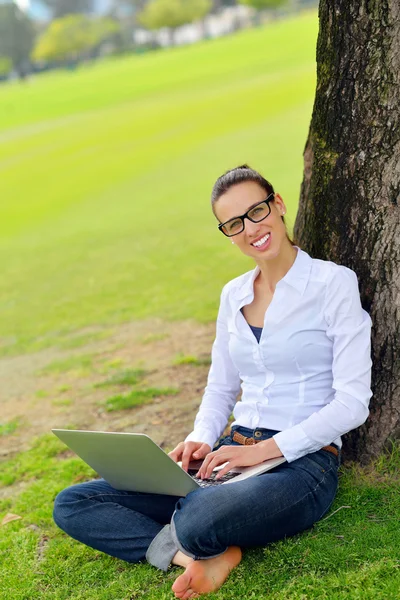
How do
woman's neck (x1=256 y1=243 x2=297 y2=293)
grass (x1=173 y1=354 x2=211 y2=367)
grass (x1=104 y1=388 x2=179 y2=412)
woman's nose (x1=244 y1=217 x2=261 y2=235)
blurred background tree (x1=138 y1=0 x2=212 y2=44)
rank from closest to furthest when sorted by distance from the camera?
woman's nose (x1=244 y1=217 x2=261 y2=235)
woman's neck (x1=256 y1=243 x2=297 y2=293)
grass (x1=104 y1=388 x2=179 y2=412)
grass (x1=173 y1=354 x2=211 y2=367)
blurred background tree (x1=138 y1=0 x2=212 y2=44)

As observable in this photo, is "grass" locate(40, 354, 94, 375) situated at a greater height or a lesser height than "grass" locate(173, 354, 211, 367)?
lesser

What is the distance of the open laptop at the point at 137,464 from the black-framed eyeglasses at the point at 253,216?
2.92 feet

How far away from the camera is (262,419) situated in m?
3.16

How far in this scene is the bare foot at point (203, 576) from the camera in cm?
277

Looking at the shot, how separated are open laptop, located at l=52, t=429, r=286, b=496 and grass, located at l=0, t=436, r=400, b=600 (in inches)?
11.9

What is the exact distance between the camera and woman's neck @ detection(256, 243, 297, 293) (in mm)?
3174

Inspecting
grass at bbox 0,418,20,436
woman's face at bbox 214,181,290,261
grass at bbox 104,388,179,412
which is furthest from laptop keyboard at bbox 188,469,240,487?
grass at bbox 0,418,20,436

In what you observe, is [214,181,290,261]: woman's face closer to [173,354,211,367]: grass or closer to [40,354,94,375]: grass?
[173,354,211,367]: grass

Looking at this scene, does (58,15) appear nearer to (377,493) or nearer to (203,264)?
(203,264)

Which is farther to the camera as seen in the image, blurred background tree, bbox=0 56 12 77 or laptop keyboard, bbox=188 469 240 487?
blurred background tree, bbox=0 56 12 77

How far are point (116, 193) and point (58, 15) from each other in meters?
79.5

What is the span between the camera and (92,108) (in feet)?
111

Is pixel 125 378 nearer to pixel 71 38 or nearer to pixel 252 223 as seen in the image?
pixel 252 223

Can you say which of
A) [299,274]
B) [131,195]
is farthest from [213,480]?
[131,195]
